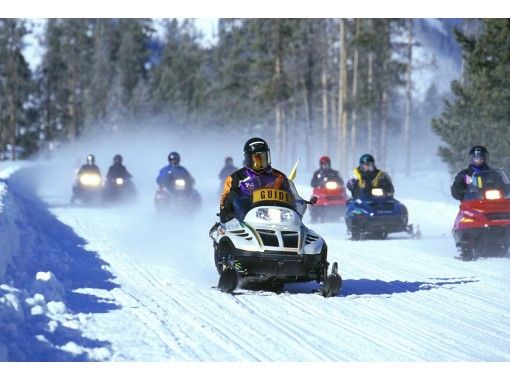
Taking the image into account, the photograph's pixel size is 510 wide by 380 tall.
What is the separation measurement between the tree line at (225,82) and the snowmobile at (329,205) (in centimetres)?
1377

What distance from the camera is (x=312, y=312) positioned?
397 inches

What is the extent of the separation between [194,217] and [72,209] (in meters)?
4.72

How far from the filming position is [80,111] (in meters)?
88.9

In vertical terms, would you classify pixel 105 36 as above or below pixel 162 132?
above

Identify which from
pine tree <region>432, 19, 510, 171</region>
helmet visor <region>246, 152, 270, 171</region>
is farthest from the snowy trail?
pine tree <region>432, 19, 510, 171</region>

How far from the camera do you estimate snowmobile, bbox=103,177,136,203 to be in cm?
2969

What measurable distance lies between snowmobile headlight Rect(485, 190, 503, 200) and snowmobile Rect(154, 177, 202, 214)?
34.0ft

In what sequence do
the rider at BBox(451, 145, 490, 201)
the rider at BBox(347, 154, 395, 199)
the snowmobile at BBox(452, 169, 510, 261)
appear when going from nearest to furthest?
the snowmobile at BBox(452, 169, 510, 261) → the rider at BBox(451, 145, 490, 201) → the rider at BBox(347, 154, 395, 199)

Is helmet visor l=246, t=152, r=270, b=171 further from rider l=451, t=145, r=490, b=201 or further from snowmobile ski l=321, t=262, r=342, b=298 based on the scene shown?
rider l=451, t=145, r=490, b=201

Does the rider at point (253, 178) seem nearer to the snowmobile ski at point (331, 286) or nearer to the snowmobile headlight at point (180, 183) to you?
the snowmobile ski at point (331, 286)

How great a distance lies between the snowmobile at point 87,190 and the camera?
30.6 meters

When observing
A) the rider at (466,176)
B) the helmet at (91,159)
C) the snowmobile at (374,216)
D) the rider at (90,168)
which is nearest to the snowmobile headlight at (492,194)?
the rider at (466,176)
